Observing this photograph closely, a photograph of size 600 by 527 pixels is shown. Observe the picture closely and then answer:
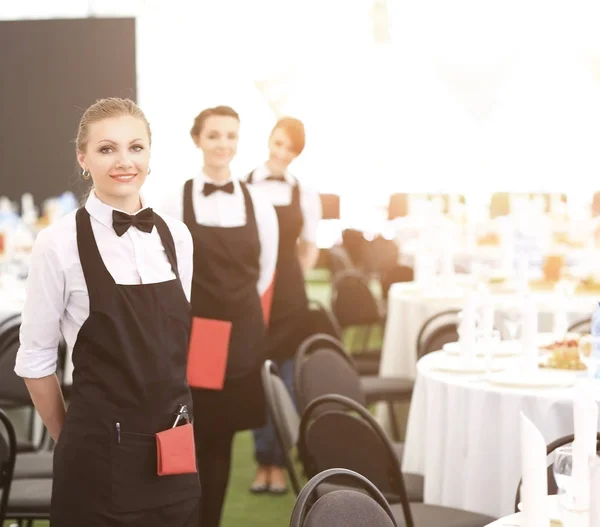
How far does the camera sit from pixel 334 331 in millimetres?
5164

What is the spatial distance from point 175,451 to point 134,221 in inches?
20.1

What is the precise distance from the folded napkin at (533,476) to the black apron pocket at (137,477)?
80 cm

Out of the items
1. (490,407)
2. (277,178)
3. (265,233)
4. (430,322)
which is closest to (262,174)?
(277,178)

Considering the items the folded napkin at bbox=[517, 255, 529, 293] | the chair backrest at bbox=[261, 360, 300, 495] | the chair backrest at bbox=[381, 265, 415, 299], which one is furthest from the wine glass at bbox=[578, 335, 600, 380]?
the chair backrest at bbox=[381, 265, 415, 299]

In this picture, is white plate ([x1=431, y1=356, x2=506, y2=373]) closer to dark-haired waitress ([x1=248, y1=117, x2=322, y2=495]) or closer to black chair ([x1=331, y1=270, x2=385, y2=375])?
dark-haired waitress ([x1=248, y1=117, x2=322, y2=495])

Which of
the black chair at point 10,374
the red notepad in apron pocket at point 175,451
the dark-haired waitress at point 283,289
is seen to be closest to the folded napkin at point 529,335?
the red notepad in apron pocket at point 175,451

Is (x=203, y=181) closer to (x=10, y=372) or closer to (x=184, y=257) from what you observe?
(x=184, y=257)

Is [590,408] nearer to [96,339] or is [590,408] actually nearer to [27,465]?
[96,339]

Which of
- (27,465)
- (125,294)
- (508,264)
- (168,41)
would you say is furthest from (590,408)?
(168,41)

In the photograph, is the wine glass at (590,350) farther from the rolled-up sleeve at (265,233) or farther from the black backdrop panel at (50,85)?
the black backdrop panel at (50,85)

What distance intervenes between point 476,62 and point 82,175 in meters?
11.4

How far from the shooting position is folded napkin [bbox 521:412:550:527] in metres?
1.81

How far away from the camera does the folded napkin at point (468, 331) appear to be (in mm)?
3588

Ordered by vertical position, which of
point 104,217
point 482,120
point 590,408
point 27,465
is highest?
point 482,120
